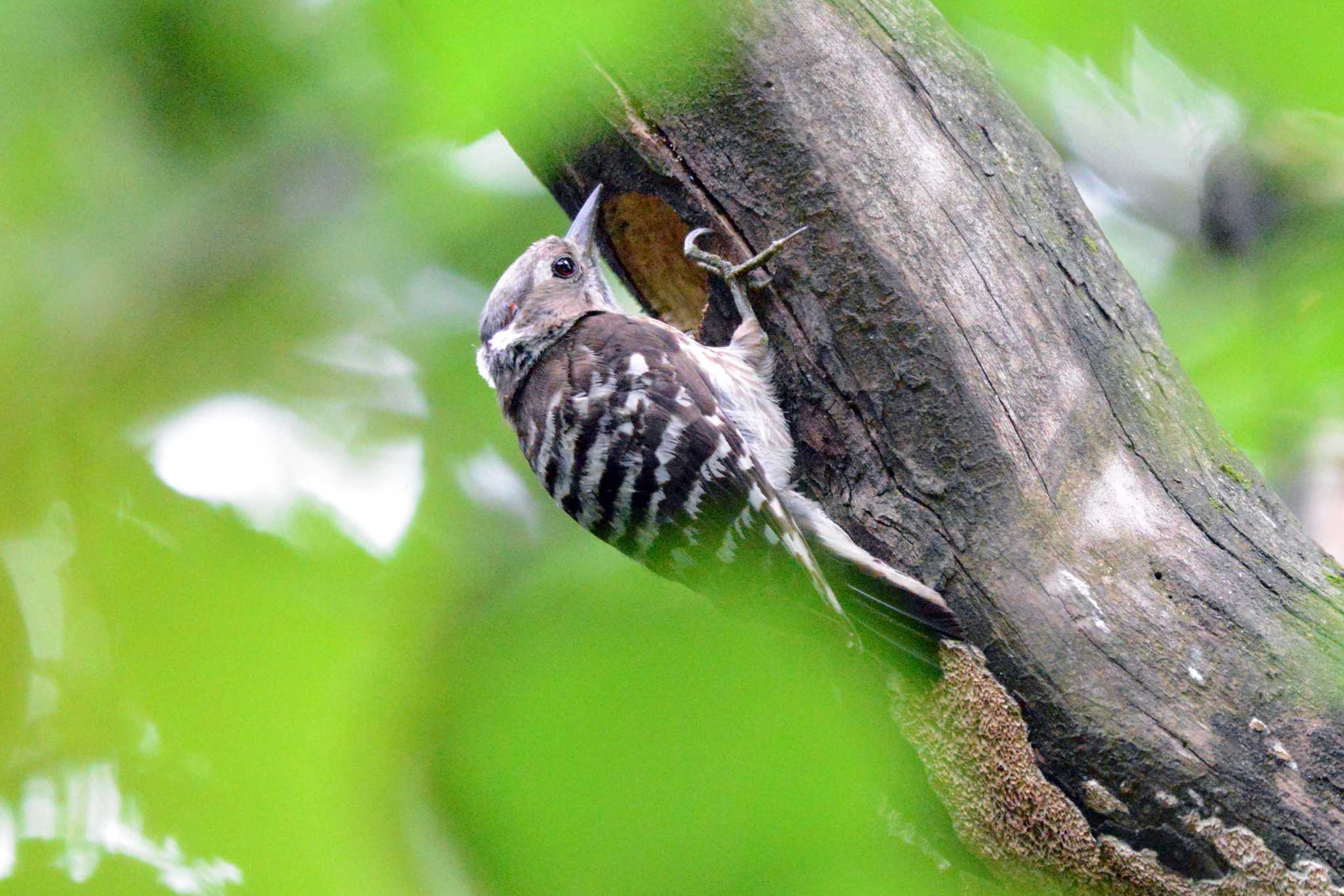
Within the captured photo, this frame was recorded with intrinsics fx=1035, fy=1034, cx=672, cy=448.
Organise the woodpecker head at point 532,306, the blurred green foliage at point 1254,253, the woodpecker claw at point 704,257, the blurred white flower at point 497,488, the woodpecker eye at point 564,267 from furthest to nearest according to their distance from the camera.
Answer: the woodpecker eye at point 564,267
the woodpecker head at point 532,306
the blurred white flower at point 497,488
the woodpecker claw at point 704,257
the blurred green foliage at point 1254,253

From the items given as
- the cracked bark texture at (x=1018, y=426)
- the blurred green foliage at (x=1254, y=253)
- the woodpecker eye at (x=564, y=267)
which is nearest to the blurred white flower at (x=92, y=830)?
the blurred green foliage at (x=1254, y=253)

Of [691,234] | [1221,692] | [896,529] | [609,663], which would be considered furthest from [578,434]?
[609,663]

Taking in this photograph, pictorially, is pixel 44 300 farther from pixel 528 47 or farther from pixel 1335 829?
pixel 1335 829

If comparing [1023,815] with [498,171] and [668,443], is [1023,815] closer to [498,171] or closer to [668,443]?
[668,443]

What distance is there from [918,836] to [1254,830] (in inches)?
25.0

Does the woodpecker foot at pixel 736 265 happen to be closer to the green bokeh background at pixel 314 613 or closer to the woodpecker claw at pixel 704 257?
the woodpecker claw at pixel 704 257

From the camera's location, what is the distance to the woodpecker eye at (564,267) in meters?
3.39

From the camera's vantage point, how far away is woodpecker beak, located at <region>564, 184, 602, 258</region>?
282 cm

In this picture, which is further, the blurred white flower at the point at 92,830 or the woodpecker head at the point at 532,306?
the woodpecker head at the point at 532,306

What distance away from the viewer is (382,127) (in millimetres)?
1035

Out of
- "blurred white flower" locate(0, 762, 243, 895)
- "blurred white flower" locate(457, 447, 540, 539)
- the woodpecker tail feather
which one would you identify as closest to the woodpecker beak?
"blurred white flower" locate(457, 447, 540, 539)

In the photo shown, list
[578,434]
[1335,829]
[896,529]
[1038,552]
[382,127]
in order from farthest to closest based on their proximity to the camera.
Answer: [578,434]
[896,529]
[1038,552]
[1335,829]
[382,127]

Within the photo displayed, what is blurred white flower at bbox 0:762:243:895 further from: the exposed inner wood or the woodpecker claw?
the exposed inner wood

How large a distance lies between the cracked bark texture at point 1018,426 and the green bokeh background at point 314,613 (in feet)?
3.00
